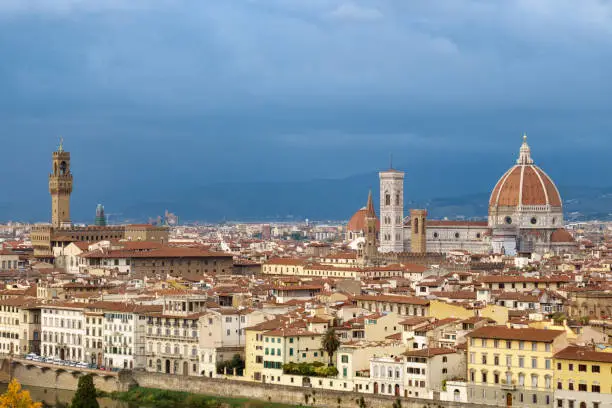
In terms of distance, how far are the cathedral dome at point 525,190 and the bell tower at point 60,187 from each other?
3943cm

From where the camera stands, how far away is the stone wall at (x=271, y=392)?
50.9 metres

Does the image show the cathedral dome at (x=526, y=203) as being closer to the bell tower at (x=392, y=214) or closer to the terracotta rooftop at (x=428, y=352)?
the bell tower at (x=392, y=214)

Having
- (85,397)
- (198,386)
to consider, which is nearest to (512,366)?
(198,386)

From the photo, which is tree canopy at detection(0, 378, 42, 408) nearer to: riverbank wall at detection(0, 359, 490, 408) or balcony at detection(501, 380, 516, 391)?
riverbank wall at detection(0, 359, 490, 408)

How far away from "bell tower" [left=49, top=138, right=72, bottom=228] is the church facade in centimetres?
2796

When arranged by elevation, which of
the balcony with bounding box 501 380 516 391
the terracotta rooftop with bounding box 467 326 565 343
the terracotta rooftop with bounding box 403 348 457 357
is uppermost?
the terracotta rooftop with bounding box 467 326 565 343

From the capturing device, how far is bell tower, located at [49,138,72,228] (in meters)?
127

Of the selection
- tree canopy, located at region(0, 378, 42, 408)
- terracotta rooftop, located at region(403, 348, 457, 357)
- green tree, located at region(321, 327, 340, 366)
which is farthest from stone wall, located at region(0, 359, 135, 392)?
tree canopy, located at region(0, 378, 42, 408)

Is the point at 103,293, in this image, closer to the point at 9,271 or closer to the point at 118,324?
the point at 118,324

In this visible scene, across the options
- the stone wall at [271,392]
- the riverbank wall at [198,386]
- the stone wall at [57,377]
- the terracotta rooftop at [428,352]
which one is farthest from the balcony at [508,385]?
the stone wall at [57,377]

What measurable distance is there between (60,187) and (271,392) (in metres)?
75.3

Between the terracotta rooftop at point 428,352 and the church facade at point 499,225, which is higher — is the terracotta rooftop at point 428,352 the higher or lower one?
the lower one

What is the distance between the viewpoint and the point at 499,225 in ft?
454

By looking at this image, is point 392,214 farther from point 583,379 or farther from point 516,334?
point 583,379
